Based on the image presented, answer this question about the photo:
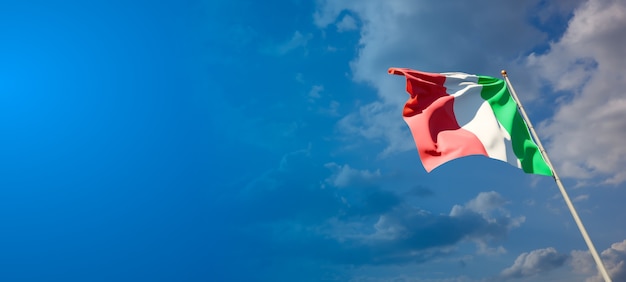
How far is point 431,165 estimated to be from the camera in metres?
18.3

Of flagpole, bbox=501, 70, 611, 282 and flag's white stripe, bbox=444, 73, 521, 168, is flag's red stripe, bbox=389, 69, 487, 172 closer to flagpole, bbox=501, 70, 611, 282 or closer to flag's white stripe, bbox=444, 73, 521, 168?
Answer: flag's white stripe, bbox=444, 73, 521, 168

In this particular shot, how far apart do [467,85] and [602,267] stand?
867cm

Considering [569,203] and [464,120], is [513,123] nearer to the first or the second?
[464,120]

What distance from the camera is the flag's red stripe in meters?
18.5

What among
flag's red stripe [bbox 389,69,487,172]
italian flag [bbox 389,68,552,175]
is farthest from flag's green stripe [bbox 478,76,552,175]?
flag's red stripe [bbox 389,69,487,172]

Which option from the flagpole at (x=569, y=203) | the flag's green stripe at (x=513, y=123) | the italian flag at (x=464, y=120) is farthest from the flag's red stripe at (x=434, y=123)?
the flagpole at (x=569, y=203)

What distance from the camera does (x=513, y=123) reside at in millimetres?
18312

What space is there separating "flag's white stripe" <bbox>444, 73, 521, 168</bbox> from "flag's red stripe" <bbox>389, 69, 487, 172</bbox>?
8.7 inches

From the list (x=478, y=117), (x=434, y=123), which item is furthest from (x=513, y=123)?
(x=434, y=123)

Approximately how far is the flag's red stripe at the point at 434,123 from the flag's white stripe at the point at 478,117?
221 mm

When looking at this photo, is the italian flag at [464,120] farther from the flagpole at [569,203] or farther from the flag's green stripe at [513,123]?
the flagpole at [569,203]

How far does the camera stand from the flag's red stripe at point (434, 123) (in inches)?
727

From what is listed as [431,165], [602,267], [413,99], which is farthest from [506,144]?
[602,267]

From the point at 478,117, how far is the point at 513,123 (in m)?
1.43
